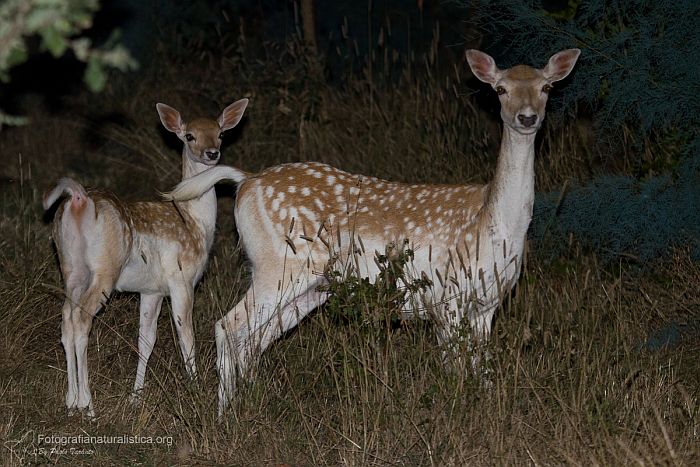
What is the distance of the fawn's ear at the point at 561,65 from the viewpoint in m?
4.93

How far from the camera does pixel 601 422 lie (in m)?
3.76

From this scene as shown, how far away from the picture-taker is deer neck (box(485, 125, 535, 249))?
470 cm

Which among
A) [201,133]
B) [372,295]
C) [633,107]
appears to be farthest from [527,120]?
[201,133]

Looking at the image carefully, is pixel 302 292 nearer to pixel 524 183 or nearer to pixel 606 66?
pixel 524 183

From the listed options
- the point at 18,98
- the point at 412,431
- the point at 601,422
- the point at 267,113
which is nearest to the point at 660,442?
the point at 601,422

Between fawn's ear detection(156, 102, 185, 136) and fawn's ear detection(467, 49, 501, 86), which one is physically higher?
fawn's ear detection(467, 49, 501, 86)

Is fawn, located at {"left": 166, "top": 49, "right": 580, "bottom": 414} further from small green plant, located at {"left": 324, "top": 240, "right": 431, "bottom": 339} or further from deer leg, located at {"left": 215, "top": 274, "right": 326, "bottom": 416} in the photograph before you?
small green plant, located at {"left": 324, "top": 240, "right": 431, "bottom": 339}

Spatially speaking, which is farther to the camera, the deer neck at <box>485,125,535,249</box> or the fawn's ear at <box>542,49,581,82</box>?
the fawn's ear at <box>542,49,581,82</box>

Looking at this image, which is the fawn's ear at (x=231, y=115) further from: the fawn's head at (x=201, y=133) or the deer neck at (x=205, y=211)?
the deer neck at (x=205, y=211)

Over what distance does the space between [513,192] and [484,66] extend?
697mm

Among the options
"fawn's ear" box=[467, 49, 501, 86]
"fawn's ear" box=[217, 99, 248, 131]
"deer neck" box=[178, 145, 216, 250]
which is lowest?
"deer neck" box=[178, 145, 216, 250]

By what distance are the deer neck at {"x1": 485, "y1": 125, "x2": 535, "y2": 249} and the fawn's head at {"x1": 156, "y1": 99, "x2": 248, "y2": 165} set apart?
1.74 m

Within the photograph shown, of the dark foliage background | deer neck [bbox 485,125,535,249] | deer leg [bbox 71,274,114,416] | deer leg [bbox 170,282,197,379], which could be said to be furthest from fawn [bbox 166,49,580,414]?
the dark foliage background

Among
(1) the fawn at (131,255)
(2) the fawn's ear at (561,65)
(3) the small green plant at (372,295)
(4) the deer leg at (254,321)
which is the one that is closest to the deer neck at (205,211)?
(1) the fawn at (131,255)
